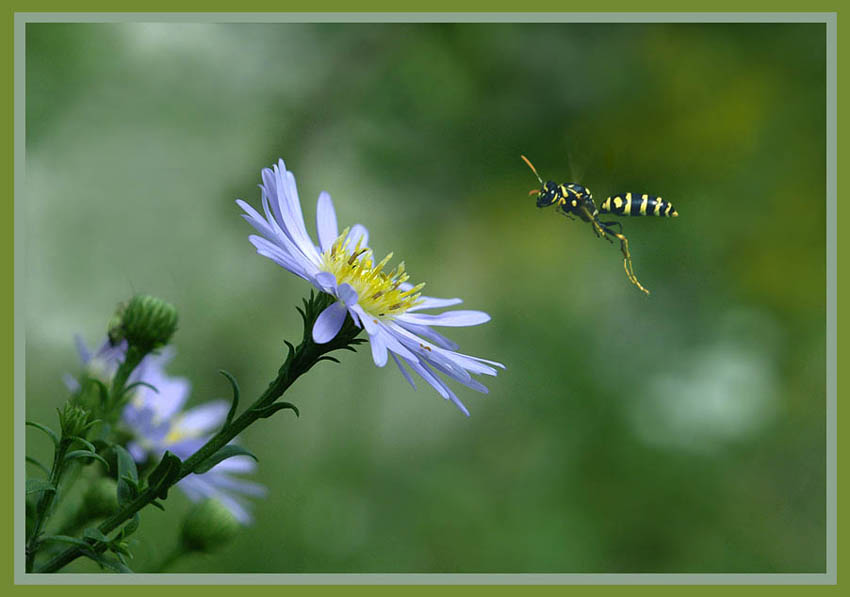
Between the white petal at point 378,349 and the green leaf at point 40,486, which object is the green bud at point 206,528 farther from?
the white petal at point 378,349

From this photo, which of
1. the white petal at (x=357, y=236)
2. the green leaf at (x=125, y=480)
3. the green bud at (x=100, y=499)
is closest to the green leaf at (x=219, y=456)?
the green leaf at (x=125, y=480)

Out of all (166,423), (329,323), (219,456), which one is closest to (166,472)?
(219,456)

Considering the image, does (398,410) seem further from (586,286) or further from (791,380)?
(791,380)

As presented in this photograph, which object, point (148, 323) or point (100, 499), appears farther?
point (148, 323)

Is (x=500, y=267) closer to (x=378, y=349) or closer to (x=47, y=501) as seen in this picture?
(x=378, y=349)

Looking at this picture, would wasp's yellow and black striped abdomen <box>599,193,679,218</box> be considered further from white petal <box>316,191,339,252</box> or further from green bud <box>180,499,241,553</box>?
green bud <box>180,499,241,553</box>

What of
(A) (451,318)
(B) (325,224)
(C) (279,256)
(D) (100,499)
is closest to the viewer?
(C) (279,256)
